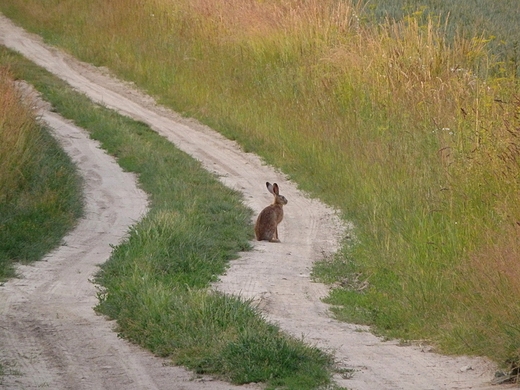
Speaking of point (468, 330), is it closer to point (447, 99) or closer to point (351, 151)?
point (447, 99)

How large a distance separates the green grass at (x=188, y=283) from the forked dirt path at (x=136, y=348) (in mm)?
187

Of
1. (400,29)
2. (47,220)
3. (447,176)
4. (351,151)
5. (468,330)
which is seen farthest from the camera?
(400,29)

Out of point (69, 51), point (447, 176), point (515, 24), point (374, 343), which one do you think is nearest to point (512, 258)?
point (374, 343)

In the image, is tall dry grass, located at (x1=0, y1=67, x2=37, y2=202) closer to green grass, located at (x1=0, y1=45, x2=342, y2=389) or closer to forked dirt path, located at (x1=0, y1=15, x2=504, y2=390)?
forked dirt path, located at (x1=0, y1=15, x2=504, y2=390)

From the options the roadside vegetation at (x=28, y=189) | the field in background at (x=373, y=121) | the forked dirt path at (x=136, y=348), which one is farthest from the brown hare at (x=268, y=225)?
the roadside vegetation at (x=28, y=189)

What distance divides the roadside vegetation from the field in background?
10.8 feet

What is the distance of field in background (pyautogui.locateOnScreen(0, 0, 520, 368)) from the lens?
8.27 m

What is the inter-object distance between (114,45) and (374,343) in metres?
16.8

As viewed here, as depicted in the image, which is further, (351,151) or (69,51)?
A: (69,51)

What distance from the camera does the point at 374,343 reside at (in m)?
7.80

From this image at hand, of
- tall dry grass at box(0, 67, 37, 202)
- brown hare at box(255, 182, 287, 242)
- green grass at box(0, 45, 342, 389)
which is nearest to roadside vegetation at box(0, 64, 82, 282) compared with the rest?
tall dry grass at box(0, 67, 37, 202)

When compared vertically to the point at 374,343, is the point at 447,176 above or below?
above

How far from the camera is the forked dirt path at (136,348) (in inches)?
266

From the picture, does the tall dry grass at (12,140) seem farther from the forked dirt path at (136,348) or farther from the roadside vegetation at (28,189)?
the forked dirt path at (136,348)
